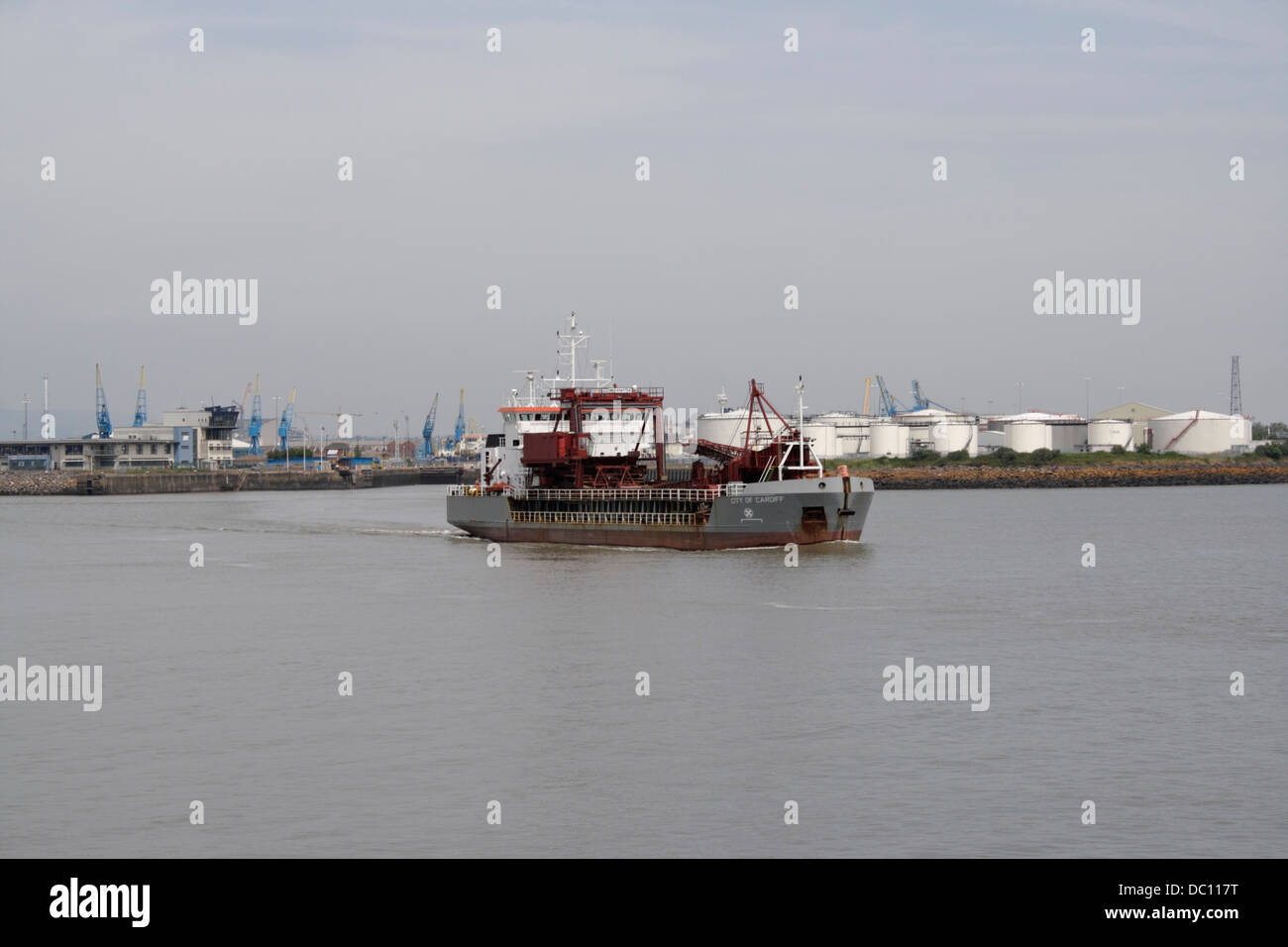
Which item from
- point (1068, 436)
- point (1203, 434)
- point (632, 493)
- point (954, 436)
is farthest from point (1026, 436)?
point (632, 493)

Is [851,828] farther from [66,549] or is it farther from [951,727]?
[66,549]

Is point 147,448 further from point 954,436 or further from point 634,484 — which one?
point 634,484

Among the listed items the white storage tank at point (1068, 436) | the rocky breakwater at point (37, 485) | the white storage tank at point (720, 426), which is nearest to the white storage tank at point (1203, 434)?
the white storage tank at point (1068, 436)

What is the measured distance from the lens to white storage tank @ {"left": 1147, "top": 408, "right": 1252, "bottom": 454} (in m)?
143

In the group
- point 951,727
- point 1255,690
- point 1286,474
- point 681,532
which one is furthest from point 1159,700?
point 1286,474

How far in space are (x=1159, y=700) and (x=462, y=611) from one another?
57.4 feet

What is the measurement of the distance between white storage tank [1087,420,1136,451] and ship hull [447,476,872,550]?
10771 centimetres

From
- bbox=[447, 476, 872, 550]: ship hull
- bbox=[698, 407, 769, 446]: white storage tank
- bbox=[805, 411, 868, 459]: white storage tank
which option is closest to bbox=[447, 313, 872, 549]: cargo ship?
bbox=[447, 476, 872, 550]: ship hull

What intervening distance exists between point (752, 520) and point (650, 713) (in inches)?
1045

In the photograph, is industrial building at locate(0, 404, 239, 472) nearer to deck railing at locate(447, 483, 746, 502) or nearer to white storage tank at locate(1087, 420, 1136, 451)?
white storage tank at locate(1087, 420, 1136, 451)

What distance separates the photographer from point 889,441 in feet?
492

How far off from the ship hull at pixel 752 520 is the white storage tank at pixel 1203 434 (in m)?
106

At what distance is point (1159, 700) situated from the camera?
2220cm
